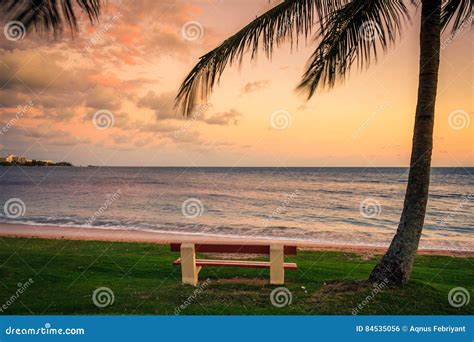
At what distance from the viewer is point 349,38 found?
19.0 ft

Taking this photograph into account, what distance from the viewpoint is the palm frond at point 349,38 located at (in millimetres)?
5613

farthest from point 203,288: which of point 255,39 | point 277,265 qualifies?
point 255,39

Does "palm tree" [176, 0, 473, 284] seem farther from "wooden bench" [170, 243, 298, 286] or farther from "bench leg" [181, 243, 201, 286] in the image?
"bench leg" [181, 243, 201, 286]

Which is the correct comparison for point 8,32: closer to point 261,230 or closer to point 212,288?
point 212,288

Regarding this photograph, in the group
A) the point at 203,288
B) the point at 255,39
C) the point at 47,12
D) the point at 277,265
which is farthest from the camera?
the point at 277,265

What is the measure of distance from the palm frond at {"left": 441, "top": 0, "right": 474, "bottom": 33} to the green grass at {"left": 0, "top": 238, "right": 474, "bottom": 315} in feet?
14.1

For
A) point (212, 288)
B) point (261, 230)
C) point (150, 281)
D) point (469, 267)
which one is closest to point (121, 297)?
point (150, 281)

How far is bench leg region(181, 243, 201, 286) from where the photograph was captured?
253 inches

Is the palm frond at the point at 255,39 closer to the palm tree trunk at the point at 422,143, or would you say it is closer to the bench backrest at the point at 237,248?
the palm tree trunk at the point at 422,143

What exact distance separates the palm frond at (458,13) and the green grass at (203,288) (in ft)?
14.1

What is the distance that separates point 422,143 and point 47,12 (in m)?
5.46

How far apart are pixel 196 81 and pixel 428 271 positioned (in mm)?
6919

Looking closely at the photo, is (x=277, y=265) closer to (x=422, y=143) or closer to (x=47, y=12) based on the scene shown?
(x=422, y=143)

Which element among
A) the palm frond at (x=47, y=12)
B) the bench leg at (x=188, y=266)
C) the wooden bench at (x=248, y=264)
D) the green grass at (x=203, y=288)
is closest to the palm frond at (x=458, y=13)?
the green grass at (x=203, y=288)
